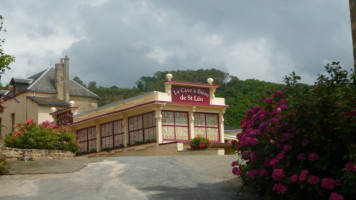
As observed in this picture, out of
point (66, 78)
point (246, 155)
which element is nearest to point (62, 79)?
point (66, 78)

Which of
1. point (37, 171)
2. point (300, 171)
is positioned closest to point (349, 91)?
point (300, 171)

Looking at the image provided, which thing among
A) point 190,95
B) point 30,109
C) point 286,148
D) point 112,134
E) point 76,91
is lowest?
point 286,148

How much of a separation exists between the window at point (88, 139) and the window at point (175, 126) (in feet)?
22.7

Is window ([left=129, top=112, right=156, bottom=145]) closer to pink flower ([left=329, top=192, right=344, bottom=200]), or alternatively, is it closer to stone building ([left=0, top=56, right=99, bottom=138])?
stone building ([left=0, top=56, right=99, bottom=138])

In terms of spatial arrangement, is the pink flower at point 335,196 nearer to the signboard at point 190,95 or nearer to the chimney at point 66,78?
the signboard at point 190,95

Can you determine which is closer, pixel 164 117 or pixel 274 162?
pixel 274 162

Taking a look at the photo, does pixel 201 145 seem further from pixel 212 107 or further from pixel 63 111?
pixel 63 111

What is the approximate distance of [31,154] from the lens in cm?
1973

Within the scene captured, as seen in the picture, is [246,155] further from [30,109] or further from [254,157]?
[30,109]

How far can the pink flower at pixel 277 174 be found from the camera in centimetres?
879

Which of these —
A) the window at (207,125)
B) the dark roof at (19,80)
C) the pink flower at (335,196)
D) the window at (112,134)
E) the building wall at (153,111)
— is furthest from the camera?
the dark roof at (19,80)


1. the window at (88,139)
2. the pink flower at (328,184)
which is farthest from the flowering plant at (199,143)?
the pink flower at (328,184)

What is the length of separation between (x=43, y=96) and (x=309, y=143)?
3751 centimetres

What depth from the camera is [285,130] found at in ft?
30.6
